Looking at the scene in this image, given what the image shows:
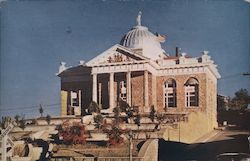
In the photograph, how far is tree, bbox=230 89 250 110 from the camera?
4.61 metres

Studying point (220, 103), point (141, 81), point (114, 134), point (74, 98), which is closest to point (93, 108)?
point (74, 98)

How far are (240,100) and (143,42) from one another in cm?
160

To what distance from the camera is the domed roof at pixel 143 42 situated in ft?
16.4

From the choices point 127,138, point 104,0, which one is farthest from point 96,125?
point 104,0

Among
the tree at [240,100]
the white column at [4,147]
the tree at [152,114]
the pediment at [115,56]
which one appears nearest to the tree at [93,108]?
the pediment at [115,56]

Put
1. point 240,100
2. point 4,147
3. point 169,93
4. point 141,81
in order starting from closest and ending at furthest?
1. point 240,100
2. point 4,147
3. point 169,93
4. point 141,81

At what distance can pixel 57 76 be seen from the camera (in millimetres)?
5102

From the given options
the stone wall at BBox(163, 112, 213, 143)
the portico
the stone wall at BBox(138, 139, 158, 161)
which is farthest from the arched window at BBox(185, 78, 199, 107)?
the stone wall at BBox(138, 139, 158, 161)

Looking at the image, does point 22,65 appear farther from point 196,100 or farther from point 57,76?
point 196,100

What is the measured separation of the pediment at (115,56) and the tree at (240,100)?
39.3 inches

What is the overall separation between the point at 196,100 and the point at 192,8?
0.96 metres

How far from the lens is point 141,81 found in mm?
5586

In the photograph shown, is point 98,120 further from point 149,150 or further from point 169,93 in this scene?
point 169,93

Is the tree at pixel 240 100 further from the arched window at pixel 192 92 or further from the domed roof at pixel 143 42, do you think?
the domed roof at pixel 143 42
